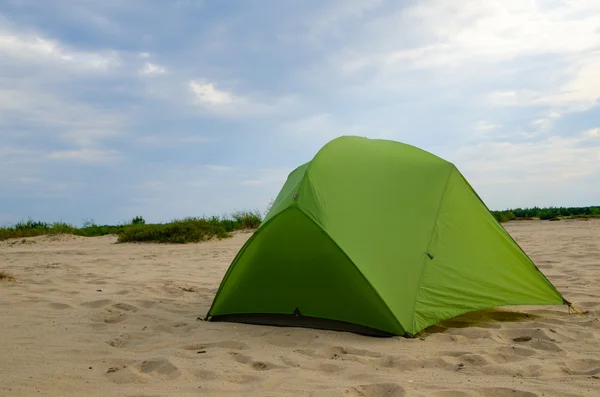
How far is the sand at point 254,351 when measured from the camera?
2.79m

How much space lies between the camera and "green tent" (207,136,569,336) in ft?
12.9

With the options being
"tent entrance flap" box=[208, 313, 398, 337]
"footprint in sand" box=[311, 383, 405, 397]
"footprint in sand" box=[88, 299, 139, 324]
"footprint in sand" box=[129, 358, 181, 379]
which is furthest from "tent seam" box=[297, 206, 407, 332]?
"footprint in sand" box=[88, 299, 139, 324]

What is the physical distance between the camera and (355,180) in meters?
4.44

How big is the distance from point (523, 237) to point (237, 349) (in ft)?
30.9

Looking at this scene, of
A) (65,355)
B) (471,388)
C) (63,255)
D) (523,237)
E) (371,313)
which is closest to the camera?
(471,388)

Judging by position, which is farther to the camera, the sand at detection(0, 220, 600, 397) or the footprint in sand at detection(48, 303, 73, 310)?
the footprint in sand at detection(48, 303, 73, 310)

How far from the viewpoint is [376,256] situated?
13.1 feet

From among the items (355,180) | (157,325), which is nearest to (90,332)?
(157,325)

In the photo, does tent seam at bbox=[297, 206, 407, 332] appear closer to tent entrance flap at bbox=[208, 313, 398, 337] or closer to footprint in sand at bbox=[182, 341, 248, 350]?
tent entrance flap at bbox=[208, 313, 398, 337]

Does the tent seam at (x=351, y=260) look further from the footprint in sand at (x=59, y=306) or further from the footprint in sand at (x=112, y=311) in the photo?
the footprint in sand at (x=59, y=306)

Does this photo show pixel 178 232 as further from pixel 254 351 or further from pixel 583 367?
pixel 583 367

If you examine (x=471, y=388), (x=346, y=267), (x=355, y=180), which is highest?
(x=355, y=180)

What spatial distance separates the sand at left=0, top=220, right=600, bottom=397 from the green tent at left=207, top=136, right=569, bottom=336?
18cm

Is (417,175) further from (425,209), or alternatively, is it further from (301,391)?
(301,391)
